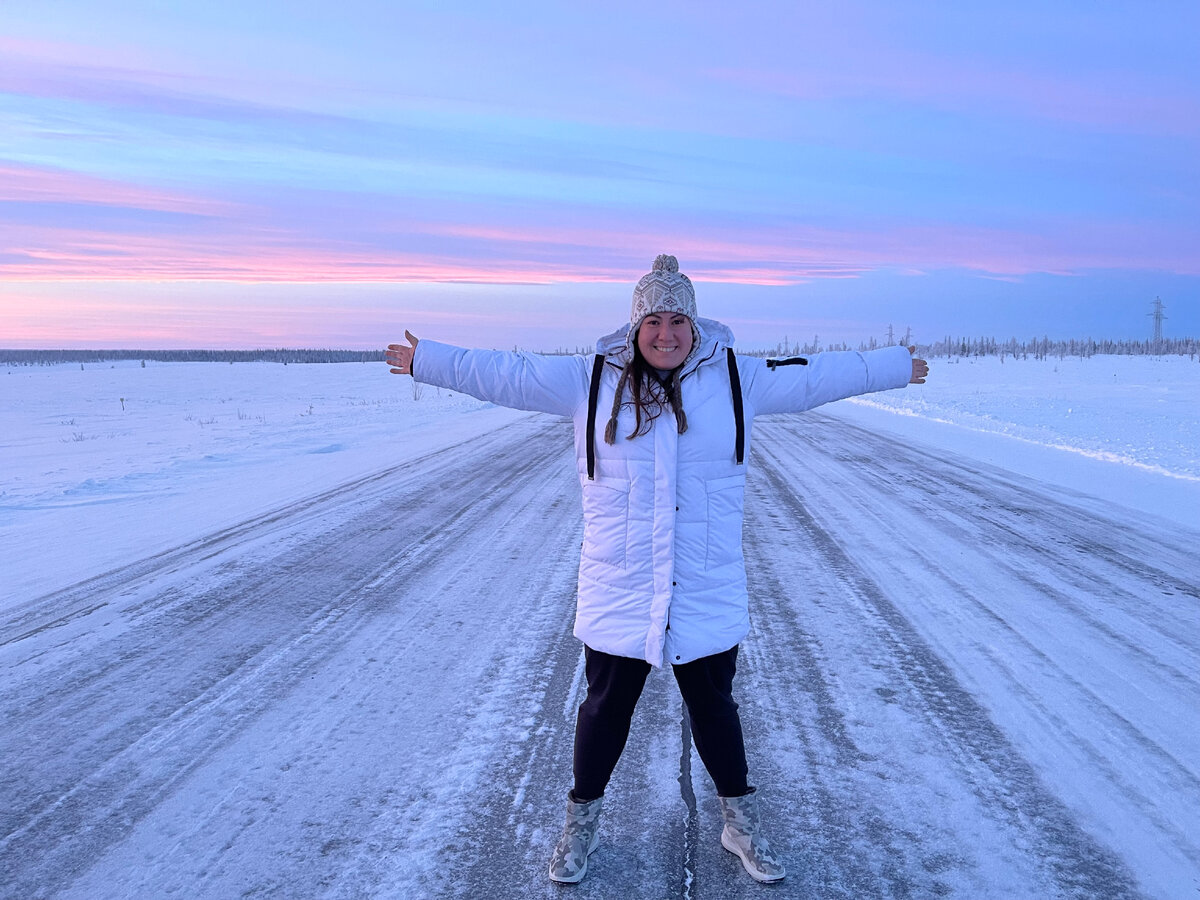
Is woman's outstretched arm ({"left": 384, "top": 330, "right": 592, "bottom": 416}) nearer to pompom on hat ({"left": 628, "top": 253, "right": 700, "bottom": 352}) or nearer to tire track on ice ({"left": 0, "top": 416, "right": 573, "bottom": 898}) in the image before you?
pompom on hat ({"left": 628, "top": 253, "right": 700, "bottom": 352})

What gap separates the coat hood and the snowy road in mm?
1624

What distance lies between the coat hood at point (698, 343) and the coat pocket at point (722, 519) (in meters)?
0.40

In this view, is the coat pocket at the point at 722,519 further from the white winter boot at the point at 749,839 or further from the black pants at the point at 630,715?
the white winter boot at the point at 749,839

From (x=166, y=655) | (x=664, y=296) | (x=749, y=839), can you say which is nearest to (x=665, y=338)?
(x=664, y=296)

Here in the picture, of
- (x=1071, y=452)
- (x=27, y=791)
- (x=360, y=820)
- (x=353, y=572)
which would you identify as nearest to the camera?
(x=360, y=820)

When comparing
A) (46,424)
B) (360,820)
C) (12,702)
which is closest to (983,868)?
(360,820)

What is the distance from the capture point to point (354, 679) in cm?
421

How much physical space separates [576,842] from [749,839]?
21.9 inches

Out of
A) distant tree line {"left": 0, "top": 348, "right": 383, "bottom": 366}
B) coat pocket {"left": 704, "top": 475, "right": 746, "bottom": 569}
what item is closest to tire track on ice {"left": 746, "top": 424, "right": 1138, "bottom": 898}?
coat pocket {"left": 704, "top": 475, "right": 746, "bottom": 569}

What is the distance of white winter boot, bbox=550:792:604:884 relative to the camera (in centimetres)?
268

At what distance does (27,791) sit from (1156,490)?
10569 millimetres

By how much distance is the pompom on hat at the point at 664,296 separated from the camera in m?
2.69

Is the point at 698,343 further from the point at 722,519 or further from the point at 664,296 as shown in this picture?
the point at 722,519

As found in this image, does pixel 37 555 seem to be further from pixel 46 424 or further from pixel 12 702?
pixel 46 424
